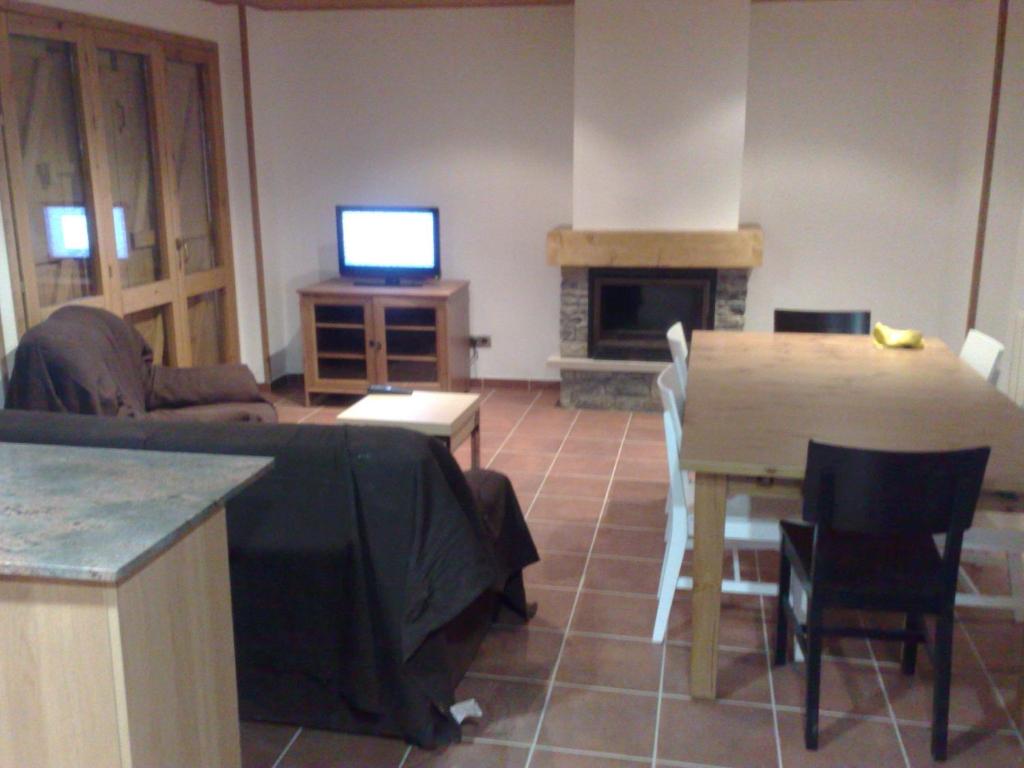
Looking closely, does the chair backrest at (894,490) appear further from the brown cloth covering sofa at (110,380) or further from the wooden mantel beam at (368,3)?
the wooden mantel beam at (368,3)

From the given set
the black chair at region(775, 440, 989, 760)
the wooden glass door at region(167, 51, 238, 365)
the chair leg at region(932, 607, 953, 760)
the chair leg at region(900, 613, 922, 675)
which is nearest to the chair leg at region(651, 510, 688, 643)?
the black chair at region(775, 440, 989, 760)

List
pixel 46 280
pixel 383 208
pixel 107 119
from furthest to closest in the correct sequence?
1. pixel 383 208
2. pixel 107 119
3. pixel 46 280

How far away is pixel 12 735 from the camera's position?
1586 millimetres

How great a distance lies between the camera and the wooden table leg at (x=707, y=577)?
2557 millimetres

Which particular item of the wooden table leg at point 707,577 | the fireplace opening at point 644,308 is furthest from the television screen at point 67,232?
the wooden table leg at point 707,577

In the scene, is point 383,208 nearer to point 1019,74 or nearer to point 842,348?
point 842,348

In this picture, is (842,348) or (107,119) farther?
(107,119)

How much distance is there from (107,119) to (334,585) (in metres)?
3.22

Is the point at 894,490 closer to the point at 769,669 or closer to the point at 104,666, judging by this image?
the point at 769,669

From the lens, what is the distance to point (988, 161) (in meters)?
5.00

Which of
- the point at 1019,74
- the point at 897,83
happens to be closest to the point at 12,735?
the point at 1019,74

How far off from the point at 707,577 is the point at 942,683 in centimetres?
64

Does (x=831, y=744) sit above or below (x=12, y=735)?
below

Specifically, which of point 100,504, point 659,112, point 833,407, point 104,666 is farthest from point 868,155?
point 104,666
